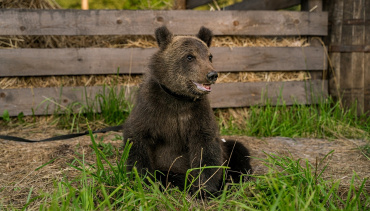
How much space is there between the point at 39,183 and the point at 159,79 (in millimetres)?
1274

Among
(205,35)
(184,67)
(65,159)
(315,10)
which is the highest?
(315,10)

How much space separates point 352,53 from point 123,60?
3572 mm

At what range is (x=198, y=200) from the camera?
276cm

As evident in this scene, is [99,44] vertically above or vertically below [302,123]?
above

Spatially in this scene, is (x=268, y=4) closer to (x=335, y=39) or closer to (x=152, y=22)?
(x=335, y=39)

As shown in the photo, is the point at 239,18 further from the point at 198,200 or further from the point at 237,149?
the point at 198,200

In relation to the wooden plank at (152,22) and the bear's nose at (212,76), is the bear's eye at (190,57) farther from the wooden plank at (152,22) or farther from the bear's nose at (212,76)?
the wooden plank at (152,22)

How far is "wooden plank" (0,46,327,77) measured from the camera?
5223 mm

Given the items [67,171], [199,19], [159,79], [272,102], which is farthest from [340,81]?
[67,171]

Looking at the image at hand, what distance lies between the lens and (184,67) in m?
2.89

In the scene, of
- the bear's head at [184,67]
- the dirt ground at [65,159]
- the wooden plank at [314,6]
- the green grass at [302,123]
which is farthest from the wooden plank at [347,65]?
the bear's head at [184,67]

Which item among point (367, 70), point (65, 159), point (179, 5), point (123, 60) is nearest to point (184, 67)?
point (65, 159)

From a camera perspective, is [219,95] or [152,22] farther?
[219,95]

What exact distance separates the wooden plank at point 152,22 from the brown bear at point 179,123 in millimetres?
2692
